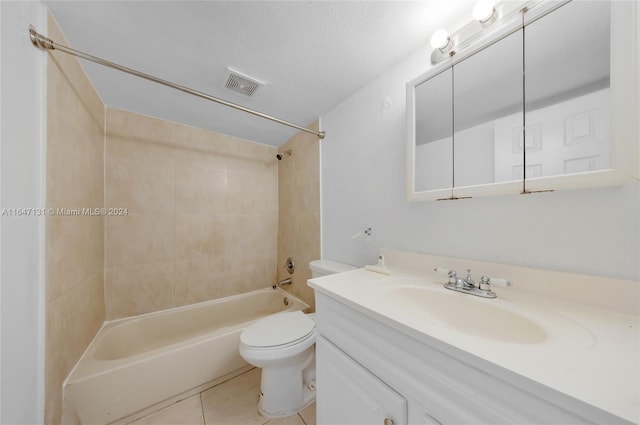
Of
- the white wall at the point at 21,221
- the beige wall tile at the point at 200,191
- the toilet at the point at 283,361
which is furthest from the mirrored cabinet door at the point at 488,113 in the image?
the beige wall tile at the point at 200,191

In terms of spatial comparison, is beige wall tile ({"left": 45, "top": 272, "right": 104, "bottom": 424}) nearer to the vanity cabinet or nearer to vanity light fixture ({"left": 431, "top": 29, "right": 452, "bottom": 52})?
the vanity cabinet

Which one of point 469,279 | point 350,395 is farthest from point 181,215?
point 469,279

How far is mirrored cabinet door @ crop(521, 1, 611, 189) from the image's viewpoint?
1.86 ft

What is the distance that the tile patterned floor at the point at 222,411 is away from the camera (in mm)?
1109

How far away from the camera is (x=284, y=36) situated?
3.17ft

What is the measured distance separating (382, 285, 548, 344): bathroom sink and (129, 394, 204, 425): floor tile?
1.33 m

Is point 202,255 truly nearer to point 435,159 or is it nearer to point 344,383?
point 344,383

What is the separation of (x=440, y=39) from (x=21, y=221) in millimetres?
→ 1762

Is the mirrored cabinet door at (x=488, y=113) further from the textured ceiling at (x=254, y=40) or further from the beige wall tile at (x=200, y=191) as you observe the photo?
the beige wall tile at (x=200, y=191)

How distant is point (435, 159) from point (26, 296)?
5.60 feet

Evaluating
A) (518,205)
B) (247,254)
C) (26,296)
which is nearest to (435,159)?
(518,205)

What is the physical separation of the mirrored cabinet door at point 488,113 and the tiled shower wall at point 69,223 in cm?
177

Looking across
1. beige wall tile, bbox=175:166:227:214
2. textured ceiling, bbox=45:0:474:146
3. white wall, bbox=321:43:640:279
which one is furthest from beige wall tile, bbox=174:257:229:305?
textured ceiling, bbox=45:0:474:146

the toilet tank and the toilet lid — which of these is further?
the toilet tank
